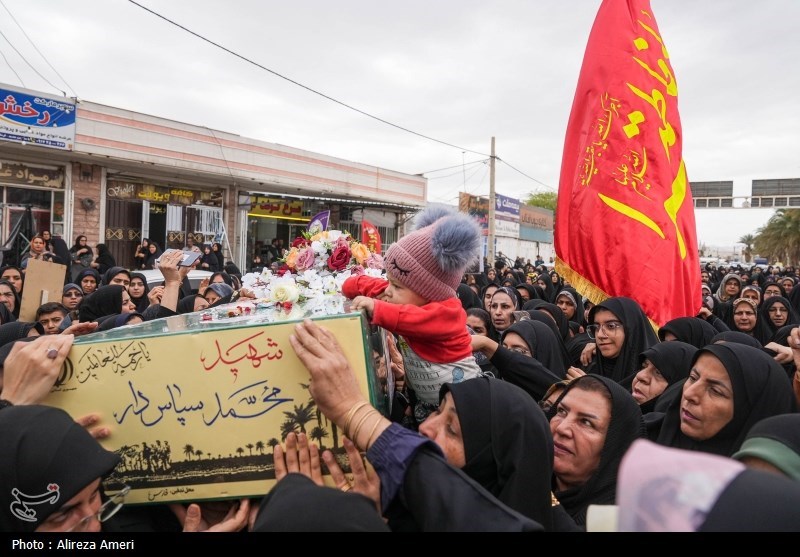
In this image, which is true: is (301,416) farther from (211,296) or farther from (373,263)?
(211,296)

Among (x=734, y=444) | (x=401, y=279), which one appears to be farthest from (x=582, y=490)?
(x=401, y=279)

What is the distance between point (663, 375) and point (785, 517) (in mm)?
2626

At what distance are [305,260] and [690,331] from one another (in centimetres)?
336

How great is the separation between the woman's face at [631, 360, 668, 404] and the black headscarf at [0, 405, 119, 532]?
3.06 m

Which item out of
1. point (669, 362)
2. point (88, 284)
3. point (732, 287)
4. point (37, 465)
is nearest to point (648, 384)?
point (669, 362)

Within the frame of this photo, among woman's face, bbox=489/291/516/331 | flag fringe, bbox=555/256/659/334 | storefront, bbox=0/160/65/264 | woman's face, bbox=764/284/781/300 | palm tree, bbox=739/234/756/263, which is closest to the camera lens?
flag fringe, bbox=555/256/659/334

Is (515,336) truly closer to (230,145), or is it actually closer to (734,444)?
(734,444)

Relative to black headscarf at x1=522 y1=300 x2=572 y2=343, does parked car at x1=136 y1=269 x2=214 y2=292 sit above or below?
above

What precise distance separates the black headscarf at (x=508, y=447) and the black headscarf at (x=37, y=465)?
101 centimetres

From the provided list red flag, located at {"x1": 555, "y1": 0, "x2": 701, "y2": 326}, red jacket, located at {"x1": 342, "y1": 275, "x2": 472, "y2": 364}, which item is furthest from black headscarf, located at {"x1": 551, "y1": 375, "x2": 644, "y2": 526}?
red flag, located at {"x1": 555, "y1": 0, "x2": 701, "y2": 326}

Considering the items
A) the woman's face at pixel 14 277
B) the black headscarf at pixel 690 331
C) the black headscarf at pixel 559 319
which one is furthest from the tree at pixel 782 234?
the woman's face at pixel 14 277

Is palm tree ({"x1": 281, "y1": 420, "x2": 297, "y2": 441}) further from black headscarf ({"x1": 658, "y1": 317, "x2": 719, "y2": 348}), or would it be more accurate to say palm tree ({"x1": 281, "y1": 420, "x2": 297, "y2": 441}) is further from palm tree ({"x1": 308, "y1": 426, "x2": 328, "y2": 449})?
black headscarf ({"x1": 658, "y1": 317, "x2": 719, "y2": 348})

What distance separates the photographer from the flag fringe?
16.9 feet

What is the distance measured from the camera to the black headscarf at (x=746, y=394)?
2.27m
